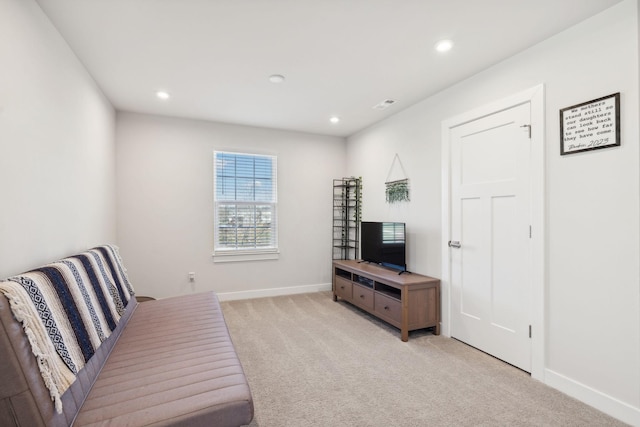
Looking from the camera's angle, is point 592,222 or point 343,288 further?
point 343,288

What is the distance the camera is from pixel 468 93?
293 centimetres

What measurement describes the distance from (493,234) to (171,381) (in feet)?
8.64

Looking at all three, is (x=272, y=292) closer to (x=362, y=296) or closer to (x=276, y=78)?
(x=362, y=296)

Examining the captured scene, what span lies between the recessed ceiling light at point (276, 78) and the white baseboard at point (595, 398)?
327cm

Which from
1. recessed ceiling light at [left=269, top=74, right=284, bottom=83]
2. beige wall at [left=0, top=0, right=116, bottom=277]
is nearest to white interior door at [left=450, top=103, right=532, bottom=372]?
recessed ceiling light at [left=269, top=74, right=284, bottom=83]

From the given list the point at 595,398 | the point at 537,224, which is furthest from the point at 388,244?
the point at 595,398

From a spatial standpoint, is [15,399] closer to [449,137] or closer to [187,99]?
[187,99]

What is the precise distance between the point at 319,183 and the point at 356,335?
2577 mm

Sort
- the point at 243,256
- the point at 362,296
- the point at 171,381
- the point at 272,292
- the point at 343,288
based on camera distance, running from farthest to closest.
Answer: the point at 272,292 → the point at 243,256 → the point at 343,288 → the point at 362,296 → the point at 171,381

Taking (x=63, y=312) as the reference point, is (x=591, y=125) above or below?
above

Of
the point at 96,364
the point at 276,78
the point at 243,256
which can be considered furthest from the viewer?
the point at 243,256

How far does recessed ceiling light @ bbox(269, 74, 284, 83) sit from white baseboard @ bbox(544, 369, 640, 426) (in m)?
3.27

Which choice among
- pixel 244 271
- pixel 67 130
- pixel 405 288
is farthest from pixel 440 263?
pixel 67 130

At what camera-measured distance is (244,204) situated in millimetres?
4586
